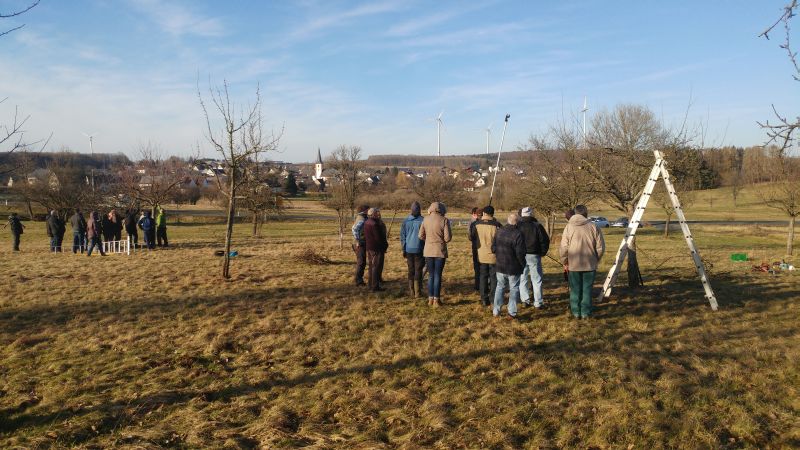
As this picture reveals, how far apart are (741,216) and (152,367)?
56913 mm

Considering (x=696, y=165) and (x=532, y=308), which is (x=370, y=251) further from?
(x=696, y=165)

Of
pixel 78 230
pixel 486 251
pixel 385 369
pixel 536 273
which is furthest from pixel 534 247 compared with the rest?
pixel 78 230

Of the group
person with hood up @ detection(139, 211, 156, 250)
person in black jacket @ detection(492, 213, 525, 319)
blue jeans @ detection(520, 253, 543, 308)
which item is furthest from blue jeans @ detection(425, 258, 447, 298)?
person with hood up @ detection(139, 211, 156, 250)

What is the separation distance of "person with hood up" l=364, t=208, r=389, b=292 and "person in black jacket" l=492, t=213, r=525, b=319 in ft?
7.98

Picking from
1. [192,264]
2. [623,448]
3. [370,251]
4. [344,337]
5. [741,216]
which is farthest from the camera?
[741,216]

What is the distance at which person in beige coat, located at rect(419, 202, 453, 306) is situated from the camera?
8.79 meters

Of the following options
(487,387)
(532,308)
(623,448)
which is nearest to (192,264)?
(532,308)

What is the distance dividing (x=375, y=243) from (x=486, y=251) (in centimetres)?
218

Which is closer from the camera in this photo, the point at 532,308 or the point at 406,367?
the point at 406,367

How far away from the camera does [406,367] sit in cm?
597

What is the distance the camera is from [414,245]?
30.5 ft

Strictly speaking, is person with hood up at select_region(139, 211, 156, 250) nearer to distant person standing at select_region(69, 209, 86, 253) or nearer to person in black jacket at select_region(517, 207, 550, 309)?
distant person standing at select_region(69, 209, 86, 253)

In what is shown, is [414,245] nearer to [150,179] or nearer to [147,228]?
[147,228]

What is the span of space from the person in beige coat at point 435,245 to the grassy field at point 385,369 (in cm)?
36
